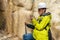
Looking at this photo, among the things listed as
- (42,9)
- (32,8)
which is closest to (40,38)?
(42,9)

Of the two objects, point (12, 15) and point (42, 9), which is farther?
point (12, 15)

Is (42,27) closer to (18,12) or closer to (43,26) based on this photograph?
(43,26)

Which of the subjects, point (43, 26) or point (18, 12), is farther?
point (18, 12)

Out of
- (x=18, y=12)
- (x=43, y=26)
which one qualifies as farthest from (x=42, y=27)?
(x=18, y=12)

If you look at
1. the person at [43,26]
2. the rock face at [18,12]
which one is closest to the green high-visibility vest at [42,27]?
the person at [43,26]

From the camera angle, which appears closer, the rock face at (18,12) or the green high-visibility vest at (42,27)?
the green high-visibility vest at (42,27)

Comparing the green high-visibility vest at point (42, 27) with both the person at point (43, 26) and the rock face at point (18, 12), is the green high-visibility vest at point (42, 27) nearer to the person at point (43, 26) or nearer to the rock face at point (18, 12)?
the person at point (43, 26)

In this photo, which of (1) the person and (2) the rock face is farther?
(2) the rock face

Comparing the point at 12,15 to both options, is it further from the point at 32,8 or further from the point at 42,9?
the point at 42,9

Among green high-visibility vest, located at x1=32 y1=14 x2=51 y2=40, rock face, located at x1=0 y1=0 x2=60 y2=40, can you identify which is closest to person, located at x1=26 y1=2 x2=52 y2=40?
green high-visibility vest, located at x1=32 y1=14 x2=51 y2=40

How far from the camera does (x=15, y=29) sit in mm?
5996

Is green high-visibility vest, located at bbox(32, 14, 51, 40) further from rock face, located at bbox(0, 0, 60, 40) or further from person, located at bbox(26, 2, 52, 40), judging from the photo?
rock face, located at bbox(0, 0, 60, 40)

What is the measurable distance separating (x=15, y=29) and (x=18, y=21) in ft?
0.86

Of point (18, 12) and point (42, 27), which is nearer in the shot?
point (42, 27)
